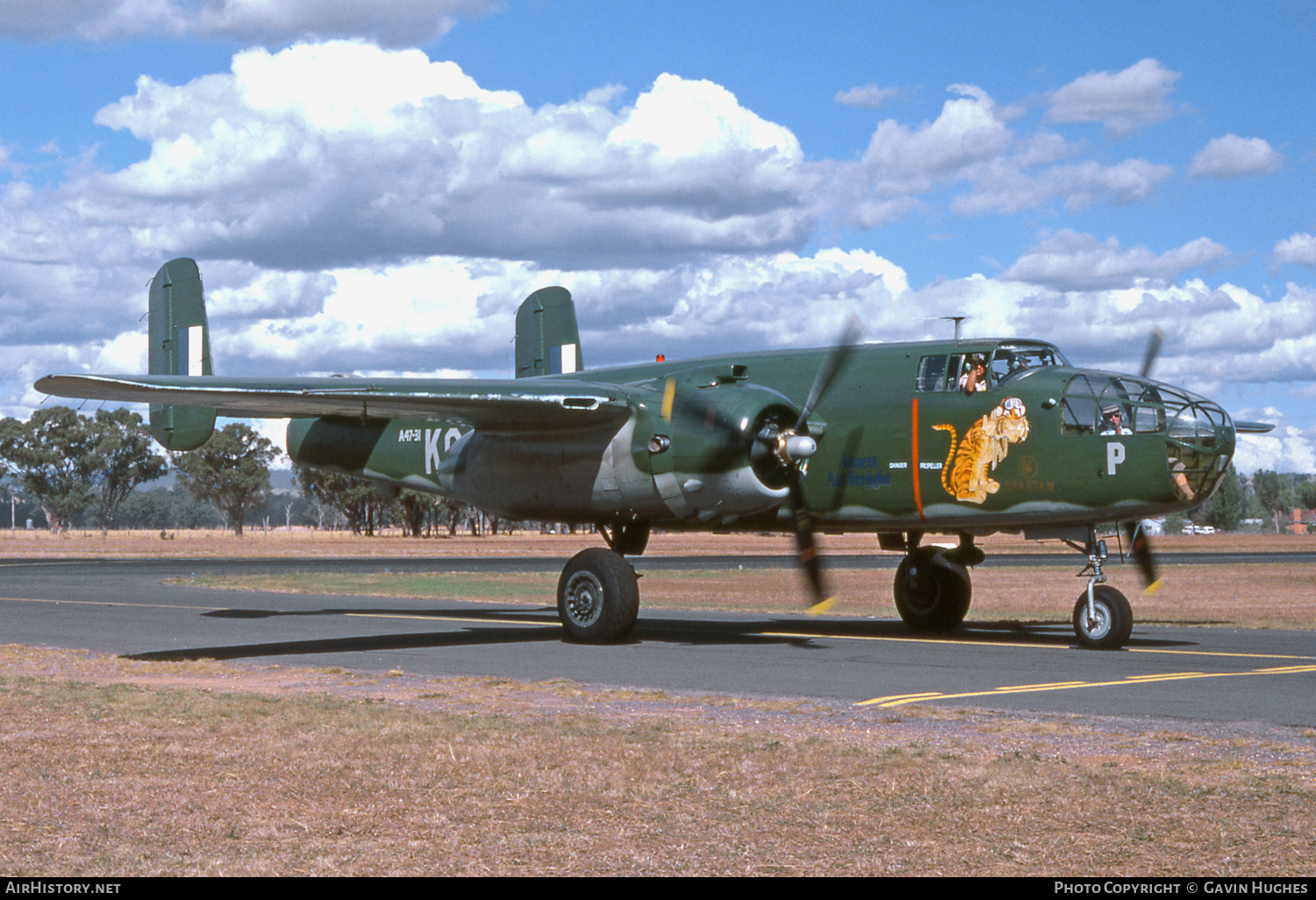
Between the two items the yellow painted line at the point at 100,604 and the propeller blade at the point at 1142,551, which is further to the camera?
the yellow painted line at the point at 100,604

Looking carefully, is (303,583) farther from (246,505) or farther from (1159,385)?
(246,505)

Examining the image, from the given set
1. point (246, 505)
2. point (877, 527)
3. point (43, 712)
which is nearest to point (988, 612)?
point (877, 527)

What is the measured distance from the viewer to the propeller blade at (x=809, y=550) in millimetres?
19797

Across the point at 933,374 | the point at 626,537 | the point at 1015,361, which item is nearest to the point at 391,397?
the point at 626,537

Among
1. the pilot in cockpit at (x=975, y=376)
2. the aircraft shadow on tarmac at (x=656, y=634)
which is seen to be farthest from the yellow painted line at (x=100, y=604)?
the pilot in cockpit at (x=975, y=376)

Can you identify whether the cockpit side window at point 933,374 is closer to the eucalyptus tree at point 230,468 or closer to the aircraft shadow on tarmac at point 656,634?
the aircraft shadow on tarmac at point 656,634

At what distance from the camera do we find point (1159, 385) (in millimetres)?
19469

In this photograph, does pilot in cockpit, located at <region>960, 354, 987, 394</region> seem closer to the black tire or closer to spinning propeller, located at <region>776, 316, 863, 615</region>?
spinning propeller, located at <region>776, 316, 863, 615</region>

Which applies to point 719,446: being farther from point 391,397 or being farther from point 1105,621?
point 1105,621

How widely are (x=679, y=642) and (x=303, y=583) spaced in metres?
24.3

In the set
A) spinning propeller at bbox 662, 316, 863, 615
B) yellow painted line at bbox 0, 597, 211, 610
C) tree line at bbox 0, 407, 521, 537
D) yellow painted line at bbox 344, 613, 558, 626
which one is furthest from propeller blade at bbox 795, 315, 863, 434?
tree line at bbox 0, 407, 521, 537

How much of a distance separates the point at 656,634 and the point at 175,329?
Answer: 13446 mm

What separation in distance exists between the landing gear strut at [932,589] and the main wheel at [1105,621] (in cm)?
331

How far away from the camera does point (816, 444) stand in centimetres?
2077
